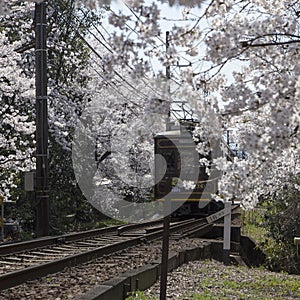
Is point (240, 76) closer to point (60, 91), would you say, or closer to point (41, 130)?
point (41, 130)

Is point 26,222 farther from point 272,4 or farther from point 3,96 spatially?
point 272,4

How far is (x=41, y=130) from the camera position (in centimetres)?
1255

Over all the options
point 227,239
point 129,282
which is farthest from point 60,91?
point 129,282

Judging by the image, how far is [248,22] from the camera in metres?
4.36

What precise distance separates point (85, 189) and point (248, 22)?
16594 mm

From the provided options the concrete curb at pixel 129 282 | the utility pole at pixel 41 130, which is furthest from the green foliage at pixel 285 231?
the utility pole at pixel 41 130

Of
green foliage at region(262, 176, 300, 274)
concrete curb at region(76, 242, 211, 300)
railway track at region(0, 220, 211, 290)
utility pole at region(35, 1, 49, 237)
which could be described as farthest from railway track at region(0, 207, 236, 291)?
green foliage at region(262, 176, 300, 274)

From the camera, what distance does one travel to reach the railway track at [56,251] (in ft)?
22.7

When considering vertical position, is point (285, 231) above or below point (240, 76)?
below

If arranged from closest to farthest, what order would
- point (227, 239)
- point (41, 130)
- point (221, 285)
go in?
point (221, 285) → point (227, 239) → point (41, 130)

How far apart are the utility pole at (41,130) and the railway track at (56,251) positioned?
1107 mm

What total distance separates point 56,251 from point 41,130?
3.71 m

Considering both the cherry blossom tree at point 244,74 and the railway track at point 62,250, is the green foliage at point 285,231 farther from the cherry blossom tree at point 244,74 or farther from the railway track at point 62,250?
the cherry blossom tree at point 244,74

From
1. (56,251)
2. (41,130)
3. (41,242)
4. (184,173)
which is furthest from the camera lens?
(184,173)
